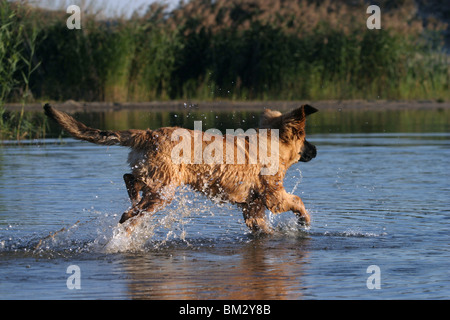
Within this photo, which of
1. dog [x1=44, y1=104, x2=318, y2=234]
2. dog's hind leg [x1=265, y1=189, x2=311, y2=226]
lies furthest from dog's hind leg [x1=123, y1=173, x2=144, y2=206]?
dog's hind leg [x1=265, y1=189, x2=311, y2=226]

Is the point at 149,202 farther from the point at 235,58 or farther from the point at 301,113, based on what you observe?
the point at 235,58

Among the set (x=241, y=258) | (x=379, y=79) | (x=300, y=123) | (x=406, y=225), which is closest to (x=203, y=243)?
(x=241, y=258)

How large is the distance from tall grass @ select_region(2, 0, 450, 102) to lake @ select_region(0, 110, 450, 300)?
11.7m

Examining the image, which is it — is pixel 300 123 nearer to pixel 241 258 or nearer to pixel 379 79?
pixel 241 258

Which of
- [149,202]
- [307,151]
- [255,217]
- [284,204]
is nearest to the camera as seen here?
[149,202]

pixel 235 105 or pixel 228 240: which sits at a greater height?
pixel 235 105

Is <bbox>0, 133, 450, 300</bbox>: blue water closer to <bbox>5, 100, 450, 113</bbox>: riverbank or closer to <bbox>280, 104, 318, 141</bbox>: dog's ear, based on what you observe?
<bbox>280, 104, 318, 141</bbox>: dog's ear

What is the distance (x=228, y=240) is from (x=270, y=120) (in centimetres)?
134

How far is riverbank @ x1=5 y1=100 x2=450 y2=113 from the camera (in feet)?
81.0

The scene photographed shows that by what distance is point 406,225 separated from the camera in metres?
9.16

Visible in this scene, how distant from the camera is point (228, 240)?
877 cm

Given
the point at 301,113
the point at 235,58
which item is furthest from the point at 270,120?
the point at 235,58
